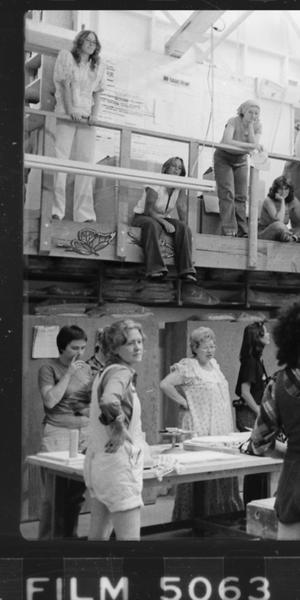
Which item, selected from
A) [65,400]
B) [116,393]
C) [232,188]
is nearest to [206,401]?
[65,400]

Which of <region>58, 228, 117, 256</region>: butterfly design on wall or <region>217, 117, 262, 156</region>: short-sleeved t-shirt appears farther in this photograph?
<region>217, 117, 262, 156</region>: short-sleeved t-shirt

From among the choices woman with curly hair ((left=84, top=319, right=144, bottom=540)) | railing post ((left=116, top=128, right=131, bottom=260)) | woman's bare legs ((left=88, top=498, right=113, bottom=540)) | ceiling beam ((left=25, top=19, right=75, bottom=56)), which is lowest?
woman's bare legs ((left=88, top=498, right=113, bottom=540))

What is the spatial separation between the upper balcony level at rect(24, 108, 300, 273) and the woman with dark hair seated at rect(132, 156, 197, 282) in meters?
0.02

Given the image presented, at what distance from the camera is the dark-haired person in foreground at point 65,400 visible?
55.5 inches

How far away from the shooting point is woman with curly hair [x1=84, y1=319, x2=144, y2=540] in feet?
4.22

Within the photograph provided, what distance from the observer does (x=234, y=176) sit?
1.96 meters

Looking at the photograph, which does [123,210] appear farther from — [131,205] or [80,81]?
[80,81]

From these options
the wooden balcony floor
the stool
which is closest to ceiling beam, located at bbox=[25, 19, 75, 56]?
the wooden balcony floor

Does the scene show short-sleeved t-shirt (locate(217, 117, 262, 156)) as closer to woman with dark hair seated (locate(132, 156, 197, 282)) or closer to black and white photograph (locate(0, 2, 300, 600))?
black and white photograph (locate(0, 2, 300, 600))

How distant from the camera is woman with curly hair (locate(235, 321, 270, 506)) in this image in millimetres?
2326

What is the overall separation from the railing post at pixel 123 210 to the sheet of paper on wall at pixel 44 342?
30 centimetres

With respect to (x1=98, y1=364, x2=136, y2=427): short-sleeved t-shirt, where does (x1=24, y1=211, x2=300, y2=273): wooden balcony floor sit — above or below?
above

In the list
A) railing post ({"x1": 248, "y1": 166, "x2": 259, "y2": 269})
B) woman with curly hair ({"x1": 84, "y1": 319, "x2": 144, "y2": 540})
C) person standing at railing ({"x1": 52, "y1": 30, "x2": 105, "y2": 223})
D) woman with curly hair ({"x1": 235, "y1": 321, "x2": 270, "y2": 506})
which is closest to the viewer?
woman with curly hair ({"x1": 84, "y1": 319, "x2": 144, "y2": 540})

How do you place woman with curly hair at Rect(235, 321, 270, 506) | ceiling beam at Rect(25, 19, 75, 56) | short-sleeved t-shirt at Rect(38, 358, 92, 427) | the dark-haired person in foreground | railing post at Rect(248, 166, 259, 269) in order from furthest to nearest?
woman with curly hair at Rect(235, 321, 270, 506), railing post at Rect(248, 166, 259, 269), short-sleeved t-shirt at Rect(38, 358, 92, 427), the dark-haired person in foreground, ceiling beam at Rect(25, 19, 75, 56)
